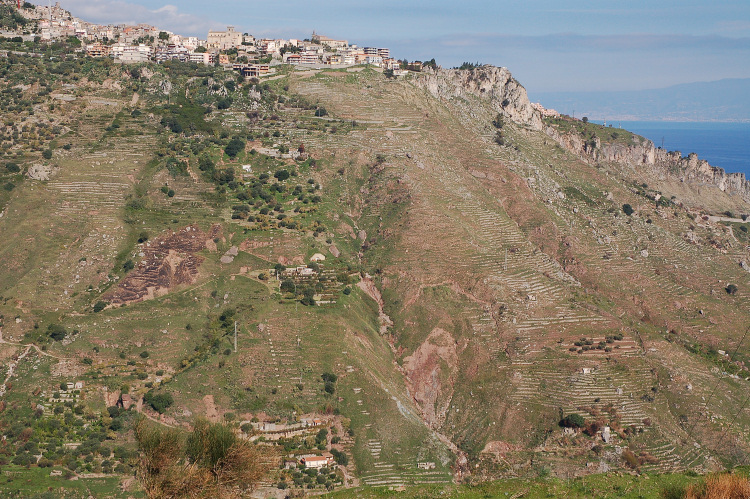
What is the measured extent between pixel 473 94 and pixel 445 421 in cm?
7076

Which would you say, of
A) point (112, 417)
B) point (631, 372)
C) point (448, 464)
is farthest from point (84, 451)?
point (631, 372)

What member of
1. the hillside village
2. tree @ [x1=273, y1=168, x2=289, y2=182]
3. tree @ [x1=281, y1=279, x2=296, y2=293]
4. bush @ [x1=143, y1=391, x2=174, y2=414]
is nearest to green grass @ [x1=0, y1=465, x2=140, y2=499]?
bush @ [x1=143, y1=391, x2=174, y2=414]

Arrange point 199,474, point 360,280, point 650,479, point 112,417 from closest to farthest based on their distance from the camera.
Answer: point 199,474, point 650,479, point 112,417, point 360,280

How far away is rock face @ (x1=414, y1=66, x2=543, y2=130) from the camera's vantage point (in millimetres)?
111625

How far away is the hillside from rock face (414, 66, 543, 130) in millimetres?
16380

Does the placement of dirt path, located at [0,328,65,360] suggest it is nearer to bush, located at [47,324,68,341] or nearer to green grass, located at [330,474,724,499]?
bush, located at [47,324,68,341]

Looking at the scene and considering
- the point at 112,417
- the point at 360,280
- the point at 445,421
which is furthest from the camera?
the point at 360,280

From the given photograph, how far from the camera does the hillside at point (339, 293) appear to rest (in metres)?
49.1

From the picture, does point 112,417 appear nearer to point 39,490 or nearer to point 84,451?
point 84,451

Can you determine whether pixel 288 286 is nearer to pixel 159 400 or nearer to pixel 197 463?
pixel 159 400

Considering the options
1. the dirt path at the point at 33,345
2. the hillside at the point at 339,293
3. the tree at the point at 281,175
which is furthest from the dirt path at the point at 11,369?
the tree at the point at 281,175

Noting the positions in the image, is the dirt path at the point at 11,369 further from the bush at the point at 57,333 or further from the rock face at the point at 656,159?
the rock face at the point at 656,159

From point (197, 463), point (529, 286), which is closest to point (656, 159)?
point (529, 286)

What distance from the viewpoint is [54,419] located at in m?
47.3
